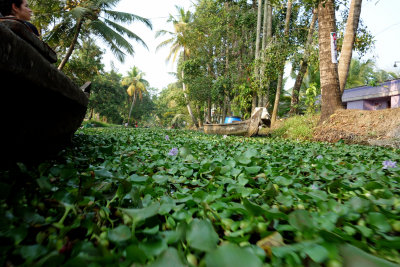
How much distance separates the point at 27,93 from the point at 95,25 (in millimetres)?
12882

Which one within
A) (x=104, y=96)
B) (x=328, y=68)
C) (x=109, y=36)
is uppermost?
(x=109, y=36)

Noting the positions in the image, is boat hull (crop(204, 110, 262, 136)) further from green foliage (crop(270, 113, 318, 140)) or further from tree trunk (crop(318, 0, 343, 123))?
tree trunk (crop(318, 0, 343, 123))

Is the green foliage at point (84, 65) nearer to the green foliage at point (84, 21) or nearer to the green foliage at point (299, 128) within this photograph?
the green foliage at point (84, 21)

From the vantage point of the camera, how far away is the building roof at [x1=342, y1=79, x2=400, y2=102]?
12352 millimetres

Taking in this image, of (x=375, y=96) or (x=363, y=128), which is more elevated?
(x=375, y=96)

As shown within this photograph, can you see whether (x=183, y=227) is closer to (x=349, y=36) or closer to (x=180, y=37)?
(x=349, y=36)

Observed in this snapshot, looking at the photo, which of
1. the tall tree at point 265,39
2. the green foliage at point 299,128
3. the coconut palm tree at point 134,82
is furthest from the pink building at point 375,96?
the coconut palm tree at point 134,82

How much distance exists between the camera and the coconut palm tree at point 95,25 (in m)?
10.5

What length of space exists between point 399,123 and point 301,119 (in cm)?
205

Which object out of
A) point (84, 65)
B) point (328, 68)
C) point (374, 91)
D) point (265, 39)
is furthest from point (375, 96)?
point (84, 65)

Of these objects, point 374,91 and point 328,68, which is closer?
point 328,68

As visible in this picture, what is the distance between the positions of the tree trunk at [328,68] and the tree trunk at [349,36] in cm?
35

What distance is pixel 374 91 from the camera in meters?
13.4

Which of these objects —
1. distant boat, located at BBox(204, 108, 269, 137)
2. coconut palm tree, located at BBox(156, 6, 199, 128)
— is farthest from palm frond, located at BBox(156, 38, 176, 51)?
distant boat, located at BBox(204, 108, 269, 137)
